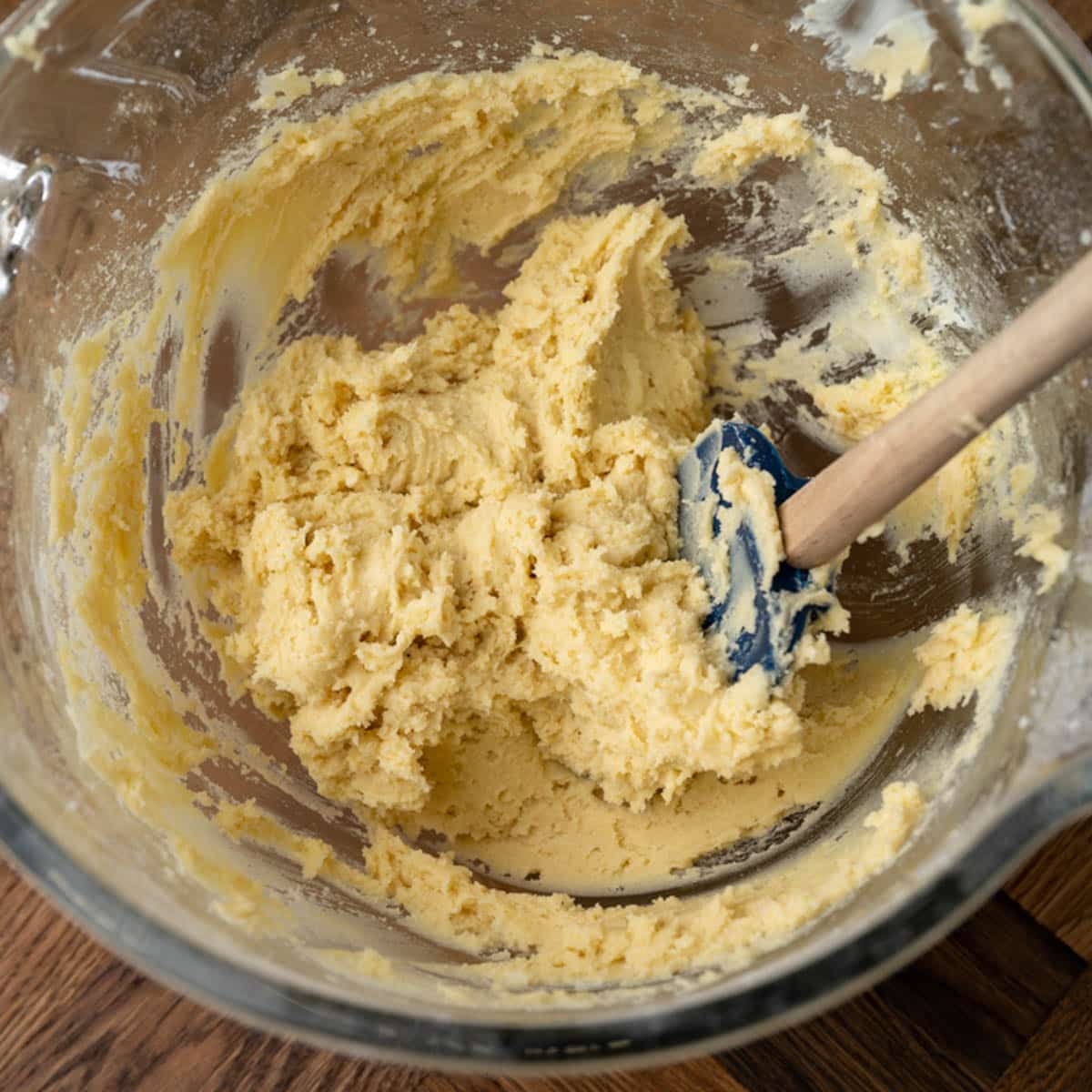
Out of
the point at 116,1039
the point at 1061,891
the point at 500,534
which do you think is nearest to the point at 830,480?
the point at 500,534

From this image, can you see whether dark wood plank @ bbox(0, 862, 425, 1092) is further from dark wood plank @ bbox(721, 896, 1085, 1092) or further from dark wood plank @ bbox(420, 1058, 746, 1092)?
dark wood plank @ bbox(721, 896, 1085, 1092)

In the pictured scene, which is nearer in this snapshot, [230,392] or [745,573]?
[745,573]

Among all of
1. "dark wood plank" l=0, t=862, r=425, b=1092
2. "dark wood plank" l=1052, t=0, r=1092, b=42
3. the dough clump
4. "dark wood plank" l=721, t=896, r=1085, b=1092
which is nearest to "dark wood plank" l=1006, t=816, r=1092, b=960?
"dark wood plank" l=721, t=896, r=1085, b=1092

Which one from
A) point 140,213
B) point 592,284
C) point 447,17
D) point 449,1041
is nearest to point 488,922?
point 449,1041

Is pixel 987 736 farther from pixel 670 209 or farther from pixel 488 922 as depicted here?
pixel 670 209

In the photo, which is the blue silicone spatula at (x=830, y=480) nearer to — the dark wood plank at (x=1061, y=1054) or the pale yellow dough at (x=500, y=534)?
the pale yellow dough at (x=500, y=534)

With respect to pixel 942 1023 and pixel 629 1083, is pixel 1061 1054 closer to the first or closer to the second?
pixel 942 1023
